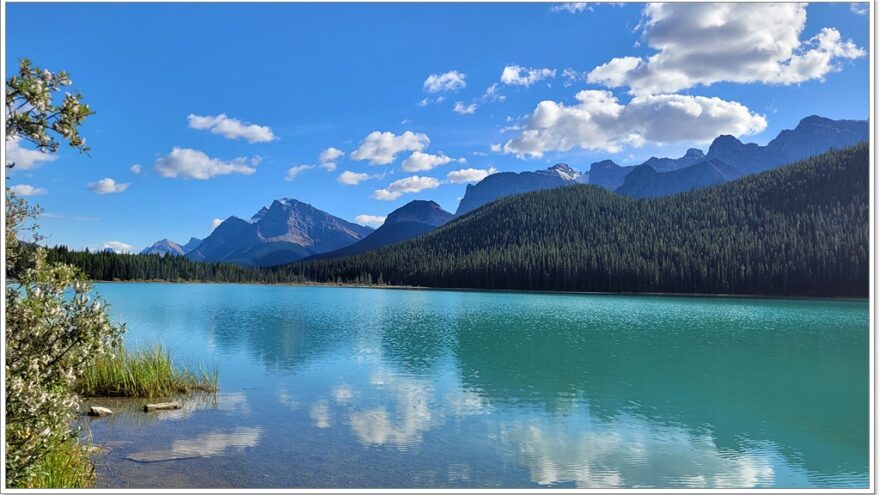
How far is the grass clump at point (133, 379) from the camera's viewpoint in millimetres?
25219

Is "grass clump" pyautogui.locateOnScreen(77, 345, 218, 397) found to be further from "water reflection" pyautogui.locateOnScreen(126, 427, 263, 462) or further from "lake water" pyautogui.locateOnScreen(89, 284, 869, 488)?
"water reflection" pyautogui.locateOnScreen(126, 427, 263, 462)

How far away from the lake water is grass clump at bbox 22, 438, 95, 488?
96 centimetres

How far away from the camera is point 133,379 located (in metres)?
25.5

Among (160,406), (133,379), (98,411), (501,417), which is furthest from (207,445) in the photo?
(501,417)

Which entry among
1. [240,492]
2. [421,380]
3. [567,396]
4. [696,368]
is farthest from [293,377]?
[696,368]

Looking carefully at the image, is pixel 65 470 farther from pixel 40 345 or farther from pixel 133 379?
pixel 133 379

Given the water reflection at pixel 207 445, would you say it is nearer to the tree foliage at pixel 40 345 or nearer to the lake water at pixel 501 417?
the lake water at pixel 501 417

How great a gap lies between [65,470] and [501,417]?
15555 millimetres

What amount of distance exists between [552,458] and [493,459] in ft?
6.56

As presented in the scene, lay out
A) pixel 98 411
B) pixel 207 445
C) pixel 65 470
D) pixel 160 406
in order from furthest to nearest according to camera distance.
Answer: pixel 160 406
pixel 98 411
pixel 207 445
pixel 65 470

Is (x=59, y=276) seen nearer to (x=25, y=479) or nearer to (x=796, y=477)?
(x=25, y=479)

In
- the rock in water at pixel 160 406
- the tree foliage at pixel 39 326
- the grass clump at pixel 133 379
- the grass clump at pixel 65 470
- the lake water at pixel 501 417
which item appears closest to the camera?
the tree foliage at pixel 39 326

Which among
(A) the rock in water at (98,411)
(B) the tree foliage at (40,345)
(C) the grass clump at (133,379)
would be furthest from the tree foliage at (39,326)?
(C) the grass clump at (133,379)

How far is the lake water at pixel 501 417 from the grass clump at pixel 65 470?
3.17 ft
